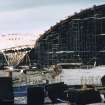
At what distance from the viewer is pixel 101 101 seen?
2728cm

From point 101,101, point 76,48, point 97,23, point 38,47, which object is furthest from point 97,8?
point 101,101

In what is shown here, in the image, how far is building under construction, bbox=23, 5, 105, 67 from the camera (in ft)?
268

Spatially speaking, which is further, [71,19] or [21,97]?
[71,19]

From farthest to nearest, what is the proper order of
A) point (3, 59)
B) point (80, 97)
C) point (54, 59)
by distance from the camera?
1. point (3, 59)
2. point (54, 59)
3. point (80, 97)

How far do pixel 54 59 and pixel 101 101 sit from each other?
196ft

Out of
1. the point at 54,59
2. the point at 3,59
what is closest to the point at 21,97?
the point at 54,59

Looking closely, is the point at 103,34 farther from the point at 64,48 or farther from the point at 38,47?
the point at 38,47

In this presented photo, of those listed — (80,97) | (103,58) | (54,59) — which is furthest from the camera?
(54,59)

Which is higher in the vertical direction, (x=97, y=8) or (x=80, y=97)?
(x=97, y=8)

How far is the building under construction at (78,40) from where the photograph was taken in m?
81.6

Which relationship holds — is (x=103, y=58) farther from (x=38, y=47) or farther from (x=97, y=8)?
(x=38, y=47)

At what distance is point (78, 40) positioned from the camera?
83500 millimetres

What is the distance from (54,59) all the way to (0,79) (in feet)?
208

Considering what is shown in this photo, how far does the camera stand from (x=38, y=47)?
296 ft
